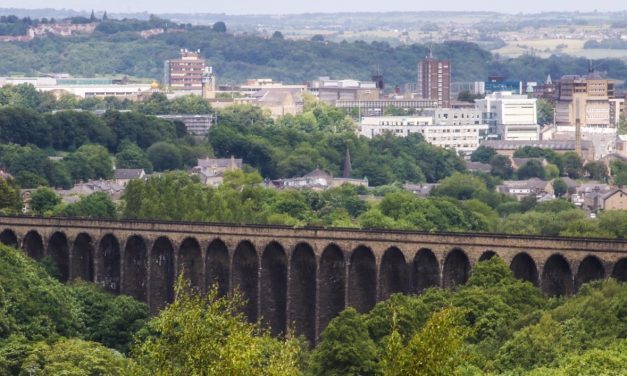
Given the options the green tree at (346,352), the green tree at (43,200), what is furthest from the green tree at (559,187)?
the green tree at (346,352)

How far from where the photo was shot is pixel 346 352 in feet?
279

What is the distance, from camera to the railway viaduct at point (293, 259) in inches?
3841

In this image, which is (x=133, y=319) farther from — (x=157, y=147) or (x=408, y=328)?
(x=157, y=147)

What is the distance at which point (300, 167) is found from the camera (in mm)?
197500

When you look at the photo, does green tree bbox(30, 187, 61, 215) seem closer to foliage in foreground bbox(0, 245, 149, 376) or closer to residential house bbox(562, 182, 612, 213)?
foliage in foreground bbox(0, 245, 149, 376)

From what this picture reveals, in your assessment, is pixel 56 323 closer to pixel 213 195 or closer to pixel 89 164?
pixel 213 195

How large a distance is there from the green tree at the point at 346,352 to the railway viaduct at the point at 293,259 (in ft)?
31.4

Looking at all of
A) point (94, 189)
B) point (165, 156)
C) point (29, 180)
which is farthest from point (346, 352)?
point (165, 156)

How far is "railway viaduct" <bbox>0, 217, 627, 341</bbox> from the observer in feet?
320

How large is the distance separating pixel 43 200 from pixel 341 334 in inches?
2229

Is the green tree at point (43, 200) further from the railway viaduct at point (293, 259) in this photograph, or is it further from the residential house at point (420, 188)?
the residential house at point (420, 188)

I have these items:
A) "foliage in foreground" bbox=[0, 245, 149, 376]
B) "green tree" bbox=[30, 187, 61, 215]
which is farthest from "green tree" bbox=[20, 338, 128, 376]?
"green tree" bbox=[30, 187, 61, 215]

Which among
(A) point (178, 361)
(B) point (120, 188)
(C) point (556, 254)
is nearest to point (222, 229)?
(C) point (556, 254)

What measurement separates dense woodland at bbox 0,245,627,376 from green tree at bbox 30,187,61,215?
1274 inches
